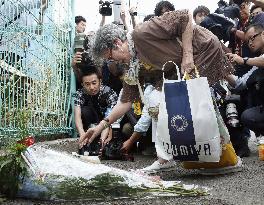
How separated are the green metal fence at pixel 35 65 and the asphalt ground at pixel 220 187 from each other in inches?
47.8

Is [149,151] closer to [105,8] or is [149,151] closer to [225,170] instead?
[225,170]

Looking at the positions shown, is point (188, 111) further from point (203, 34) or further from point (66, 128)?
point (66, 128)

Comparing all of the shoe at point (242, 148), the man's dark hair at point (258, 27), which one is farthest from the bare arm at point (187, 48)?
the shoe at point (242, 148)

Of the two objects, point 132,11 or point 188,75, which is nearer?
point 188,75

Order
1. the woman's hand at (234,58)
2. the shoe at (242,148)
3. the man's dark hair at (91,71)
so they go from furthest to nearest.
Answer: the man's dark hair at (91,71)
the shoe at (242,148)
the woman's hand at (234,58)

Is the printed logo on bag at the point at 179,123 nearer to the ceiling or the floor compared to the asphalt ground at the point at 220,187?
nearer to the ceiling

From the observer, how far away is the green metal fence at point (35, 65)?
4656mm

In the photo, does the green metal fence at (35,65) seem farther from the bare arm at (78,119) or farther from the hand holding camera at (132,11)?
the hand holding camera at (132,11)

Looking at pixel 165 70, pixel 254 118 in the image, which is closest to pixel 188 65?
pixel 165 70

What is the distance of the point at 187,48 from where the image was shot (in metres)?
3.47

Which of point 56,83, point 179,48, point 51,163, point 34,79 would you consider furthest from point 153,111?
point 56,83

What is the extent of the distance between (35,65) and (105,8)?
1680 mm

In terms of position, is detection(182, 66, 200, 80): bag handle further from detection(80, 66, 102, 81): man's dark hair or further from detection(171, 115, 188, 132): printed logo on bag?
detection(80, 66, 102, 81): man's dark hair

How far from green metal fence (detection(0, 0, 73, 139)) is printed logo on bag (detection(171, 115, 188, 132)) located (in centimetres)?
191
